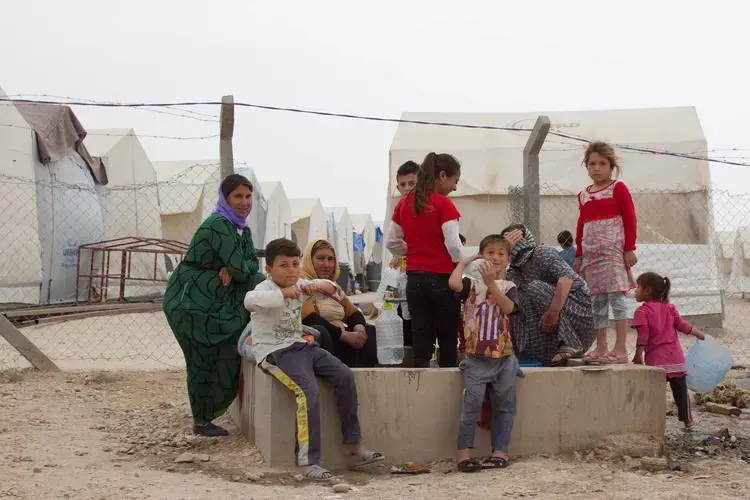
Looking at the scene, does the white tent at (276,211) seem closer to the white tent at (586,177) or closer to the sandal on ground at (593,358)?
the white tent at (586,177)

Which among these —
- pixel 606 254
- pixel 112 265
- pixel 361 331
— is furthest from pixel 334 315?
pixel 112 265

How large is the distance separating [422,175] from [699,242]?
713 centimetres

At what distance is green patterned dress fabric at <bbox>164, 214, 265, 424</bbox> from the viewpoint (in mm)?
4164

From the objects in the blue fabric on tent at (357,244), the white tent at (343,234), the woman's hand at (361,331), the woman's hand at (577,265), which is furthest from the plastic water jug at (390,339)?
the blue fabric on tent at (357,244)

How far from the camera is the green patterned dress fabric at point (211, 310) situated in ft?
13.7

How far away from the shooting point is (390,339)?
4.46 meters

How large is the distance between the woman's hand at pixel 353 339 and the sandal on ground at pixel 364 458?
0.68 meters

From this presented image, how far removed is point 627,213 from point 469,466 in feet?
5.56

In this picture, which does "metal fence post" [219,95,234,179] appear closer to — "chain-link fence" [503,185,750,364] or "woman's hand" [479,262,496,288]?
"woman's hand" [479,262,496,288]

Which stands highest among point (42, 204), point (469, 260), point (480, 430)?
point (42, 204)

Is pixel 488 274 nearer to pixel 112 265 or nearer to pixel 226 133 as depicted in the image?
pixel 226 133

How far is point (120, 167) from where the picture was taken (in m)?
14.6

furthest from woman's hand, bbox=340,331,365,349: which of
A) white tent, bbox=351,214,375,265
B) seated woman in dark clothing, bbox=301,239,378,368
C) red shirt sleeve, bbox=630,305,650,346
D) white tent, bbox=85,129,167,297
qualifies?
white tent, bbox=351,214,375,265

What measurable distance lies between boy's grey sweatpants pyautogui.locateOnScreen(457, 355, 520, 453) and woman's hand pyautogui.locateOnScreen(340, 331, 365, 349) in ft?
2.27
